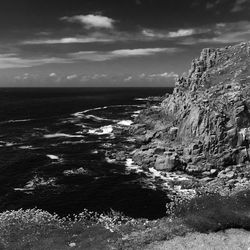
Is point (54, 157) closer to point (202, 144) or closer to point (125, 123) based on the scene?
point (202, 144)

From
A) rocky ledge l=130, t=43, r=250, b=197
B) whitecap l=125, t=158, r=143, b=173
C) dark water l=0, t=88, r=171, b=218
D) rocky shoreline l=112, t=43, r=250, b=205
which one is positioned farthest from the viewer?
whitecap l=125, t=158, r=143, b=173

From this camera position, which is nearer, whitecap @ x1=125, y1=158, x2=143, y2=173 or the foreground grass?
the foreground grass

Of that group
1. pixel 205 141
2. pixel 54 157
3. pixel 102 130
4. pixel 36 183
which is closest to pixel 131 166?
pixel 205 141

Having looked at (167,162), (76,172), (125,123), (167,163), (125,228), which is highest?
(125,228)

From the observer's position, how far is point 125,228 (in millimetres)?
28766

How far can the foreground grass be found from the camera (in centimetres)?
2595

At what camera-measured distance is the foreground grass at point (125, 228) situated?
85.1 ft

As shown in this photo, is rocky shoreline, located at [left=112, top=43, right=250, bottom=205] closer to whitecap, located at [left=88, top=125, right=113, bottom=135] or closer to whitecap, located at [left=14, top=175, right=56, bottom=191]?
whitecap, located at [left=88, top=125, right=113, bottom=135]

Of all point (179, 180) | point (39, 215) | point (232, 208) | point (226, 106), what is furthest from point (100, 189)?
point (226, 106)

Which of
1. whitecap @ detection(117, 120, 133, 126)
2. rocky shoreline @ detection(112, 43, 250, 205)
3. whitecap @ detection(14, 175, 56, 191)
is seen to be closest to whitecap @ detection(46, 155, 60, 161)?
whitecap @ detection(14, 175, 56, 191)

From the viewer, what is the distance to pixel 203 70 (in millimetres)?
175000

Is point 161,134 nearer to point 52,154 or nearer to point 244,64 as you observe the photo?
point 52,154

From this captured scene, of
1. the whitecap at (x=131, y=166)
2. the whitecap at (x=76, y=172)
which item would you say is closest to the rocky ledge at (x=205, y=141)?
the whitecap at (x=131, y=166)

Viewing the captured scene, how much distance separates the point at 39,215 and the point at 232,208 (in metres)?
16.9
